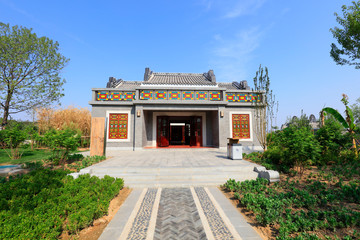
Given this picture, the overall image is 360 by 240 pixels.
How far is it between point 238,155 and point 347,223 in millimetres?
4463

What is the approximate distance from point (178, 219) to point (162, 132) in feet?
31.2

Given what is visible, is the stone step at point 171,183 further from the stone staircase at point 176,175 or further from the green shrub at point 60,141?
the green shrub at point 60,141

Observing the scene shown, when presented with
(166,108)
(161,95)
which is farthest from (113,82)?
(166,108)

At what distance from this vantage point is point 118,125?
10430 millimetres

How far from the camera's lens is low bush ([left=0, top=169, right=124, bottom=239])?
6.57 ft

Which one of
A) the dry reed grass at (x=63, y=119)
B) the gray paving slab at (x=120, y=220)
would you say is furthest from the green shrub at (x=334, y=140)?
the dry reed grass at (x=63, y=119)

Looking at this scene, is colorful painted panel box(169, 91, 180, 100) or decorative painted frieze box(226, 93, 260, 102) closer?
colorful painted panel box(169, 91, 180, 100)

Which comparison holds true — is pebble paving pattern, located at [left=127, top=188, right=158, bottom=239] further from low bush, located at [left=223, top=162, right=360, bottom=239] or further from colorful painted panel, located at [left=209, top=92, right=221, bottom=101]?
colorful painted panel, located at [left=209, top=92, right=221, bottom=101]

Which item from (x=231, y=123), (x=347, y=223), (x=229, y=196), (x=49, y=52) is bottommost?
(x=229, y=196)

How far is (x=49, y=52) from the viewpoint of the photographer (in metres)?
11.4

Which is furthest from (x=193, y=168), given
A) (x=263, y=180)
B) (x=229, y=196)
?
(x=263, y=180)

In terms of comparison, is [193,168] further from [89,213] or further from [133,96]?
[133,96]

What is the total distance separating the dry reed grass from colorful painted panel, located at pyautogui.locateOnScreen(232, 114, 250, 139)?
14934mm

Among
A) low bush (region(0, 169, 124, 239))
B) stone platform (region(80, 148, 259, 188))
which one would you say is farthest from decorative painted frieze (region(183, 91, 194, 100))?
low bush (region(0, 169, 124, 239))
